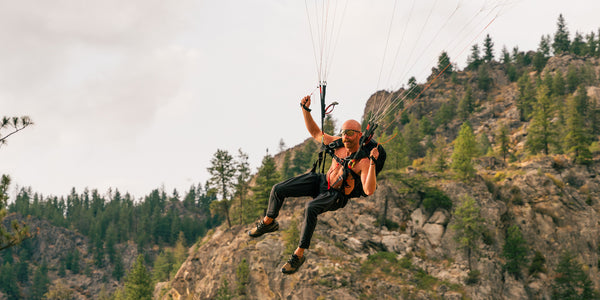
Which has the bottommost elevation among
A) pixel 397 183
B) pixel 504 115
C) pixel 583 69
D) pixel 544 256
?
pixel 544 256

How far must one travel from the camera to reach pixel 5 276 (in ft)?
435

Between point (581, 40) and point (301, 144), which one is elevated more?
point (581, 40)

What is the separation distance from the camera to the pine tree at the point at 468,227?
187ft

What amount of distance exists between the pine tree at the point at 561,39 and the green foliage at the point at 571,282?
11848cm

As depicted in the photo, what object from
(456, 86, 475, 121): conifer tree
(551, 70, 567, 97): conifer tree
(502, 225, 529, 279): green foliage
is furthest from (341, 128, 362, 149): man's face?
(456, 86, 475, 121): conifer tree

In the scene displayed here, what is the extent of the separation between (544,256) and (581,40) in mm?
123912

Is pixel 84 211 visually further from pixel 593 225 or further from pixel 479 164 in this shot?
pixel 593 225

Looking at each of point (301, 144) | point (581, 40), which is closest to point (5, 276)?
point (301, 144)

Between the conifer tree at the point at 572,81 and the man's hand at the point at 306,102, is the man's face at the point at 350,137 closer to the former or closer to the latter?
the man's hand at the point at 306,102

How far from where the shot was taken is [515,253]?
5800 centimetres

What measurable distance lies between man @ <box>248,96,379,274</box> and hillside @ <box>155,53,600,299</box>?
41.1m

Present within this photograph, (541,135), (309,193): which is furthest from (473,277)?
(309,193)

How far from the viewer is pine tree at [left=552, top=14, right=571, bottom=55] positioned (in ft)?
503

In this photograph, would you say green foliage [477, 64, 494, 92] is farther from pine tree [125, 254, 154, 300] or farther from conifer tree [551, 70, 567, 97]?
pine tree [125, 254, 154, 300]
